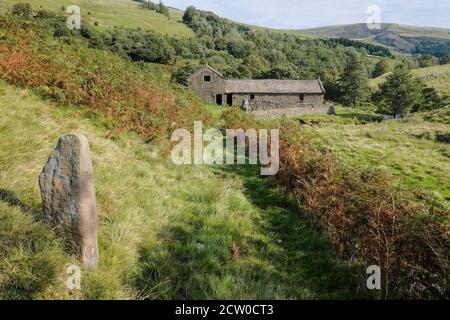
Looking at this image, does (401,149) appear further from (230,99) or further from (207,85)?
(207,85)

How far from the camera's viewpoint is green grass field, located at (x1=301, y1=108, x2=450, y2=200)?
21594 millimetres

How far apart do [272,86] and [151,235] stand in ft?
178

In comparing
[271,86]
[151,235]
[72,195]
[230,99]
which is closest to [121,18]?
[271,86]

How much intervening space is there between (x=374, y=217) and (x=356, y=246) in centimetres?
65

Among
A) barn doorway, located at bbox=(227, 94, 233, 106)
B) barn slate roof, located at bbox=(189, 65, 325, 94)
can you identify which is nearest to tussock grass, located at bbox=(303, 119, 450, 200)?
barn slate roof, located at bbox=(189, 65, 325, 94)

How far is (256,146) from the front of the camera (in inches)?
634

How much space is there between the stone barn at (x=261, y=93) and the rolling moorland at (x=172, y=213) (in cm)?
3784

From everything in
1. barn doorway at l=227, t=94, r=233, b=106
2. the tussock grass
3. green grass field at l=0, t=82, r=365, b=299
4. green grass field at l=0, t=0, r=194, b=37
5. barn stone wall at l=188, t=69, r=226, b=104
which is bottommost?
the tussock grass

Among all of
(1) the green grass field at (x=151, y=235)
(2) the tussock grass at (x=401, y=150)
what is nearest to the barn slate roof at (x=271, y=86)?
(2) the tussock grass at (x=401, y=150)

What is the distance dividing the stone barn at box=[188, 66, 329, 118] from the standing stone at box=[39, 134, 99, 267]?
145 feet

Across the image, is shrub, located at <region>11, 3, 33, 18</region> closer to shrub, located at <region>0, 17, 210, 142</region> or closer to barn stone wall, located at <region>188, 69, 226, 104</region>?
shrub, located at <region>0, 17, 210, 142</region>

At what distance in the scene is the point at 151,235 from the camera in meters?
6.04

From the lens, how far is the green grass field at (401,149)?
2159 centimetres
